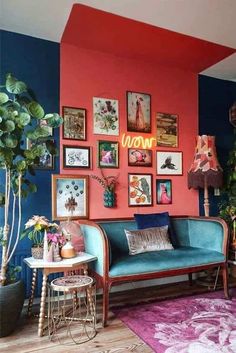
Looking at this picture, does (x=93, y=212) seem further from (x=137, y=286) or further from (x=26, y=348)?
(x=26, y=348)

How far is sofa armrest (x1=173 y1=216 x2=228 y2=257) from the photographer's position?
2.91m

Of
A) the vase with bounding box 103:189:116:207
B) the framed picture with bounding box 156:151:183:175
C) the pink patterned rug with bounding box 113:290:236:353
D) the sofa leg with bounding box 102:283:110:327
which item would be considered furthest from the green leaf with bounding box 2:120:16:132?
the framed picture with bounding box 156:151:183:175

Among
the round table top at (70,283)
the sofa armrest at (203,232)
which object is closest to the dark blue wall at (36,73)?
the round table top at (70,283)

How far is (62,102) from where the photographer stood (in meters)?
3.00

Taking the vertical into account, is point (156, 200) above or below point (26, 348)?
above

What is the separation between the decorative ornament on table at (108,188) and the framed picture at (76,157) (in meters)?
0.18

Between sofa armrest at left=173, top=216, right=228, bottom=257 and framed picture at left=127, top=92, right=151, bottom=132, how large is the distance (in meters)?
1.16

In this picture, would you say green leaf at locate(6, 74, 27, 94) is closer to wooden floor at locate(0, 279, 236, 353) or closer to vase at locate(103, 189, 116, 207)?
vase at locate(103, 189, 116, 207)

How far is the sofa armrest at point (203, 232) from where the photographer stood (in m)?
2.91

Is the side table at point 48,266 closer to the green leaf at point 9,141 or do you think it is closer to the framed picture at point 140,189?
the green leaf at point 9,141

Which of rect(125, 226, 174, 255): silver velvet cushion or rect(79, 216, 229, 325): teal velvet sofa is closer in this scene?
rect(79, 216, 229, 325): teal velvet sofa

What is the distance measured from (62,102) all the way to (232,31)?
183cm

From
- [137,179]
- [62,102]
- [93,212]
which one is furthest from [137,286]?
[62,102]

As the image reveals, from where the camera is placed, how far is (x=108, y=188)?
313 cm
